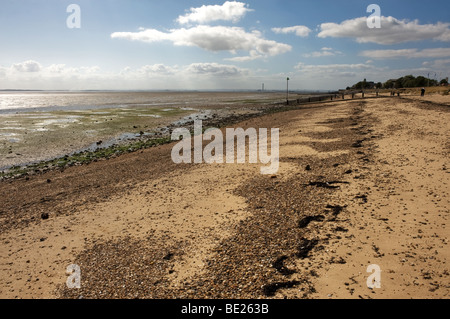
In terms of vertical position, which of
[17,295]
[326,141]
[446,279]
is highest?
[326,141]

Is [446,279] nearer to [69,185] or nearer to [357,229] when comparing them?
[357,229]

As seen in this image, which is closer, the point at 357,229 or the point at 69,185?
the point at 357,229

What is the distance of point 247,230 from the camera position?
751cm

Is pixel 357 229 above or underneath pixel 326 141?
underneath

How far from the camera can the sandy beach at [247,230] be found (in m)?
5.47

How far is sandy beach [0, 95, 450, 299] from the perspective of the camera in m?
5.47

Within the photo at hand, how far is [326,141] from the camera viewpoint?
17.0 metres
